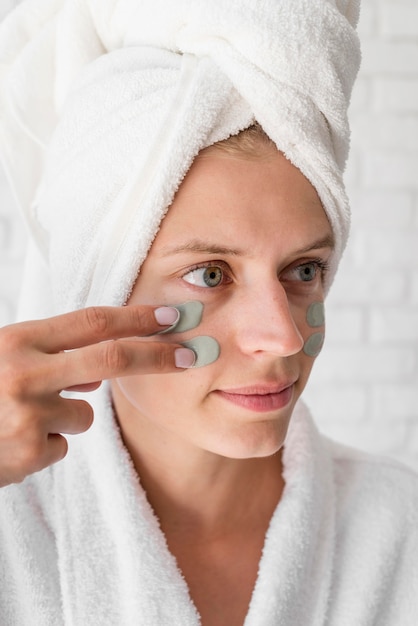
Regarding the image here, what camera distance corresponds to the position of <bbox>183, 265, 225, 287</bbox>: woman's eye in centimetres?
100

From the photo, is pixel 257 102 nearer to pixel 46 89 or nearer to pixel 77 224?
pixel 77 224

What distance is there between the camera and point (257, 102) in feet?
3.23

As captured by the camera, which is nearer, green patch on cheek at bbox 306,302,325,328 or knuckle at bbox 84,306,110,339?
knuckle at bbox 84,306,110,339

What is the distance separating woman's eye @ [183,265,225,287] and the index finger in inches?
5.5

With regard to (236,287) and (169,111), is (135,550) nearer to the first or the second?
(236,287)

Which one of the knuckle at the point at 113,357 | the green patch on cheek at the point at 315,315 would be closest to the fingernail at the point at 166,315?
the knuckle at the point at 113,357

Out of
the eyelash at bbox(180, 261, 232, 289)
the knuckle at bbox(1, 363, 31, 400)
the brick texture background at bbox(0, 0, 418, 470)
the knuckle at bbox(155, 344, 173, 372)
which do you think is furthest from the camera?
the brick texture background at bbox(0, 0, 418, 470)

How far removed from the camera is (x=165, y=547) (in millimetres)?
1096

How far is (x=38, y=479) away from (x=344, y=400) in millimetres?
1190

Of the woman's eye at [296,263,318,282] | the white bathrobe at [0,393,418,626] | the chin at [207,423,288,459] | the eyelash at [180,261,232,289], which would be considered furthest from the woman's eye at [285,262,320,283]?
the white bathrobe at [0,393,418,626]

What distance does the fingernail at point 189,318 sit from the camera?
99 cm

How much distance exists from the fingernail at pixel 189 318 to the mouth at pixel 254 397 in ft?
0.31

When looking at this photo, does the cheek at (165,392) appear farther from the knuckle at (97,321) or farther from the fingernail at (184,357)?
the knuckle at (97,321)

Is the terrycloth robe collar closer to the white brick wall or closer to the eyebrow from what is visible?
the eyebrow
